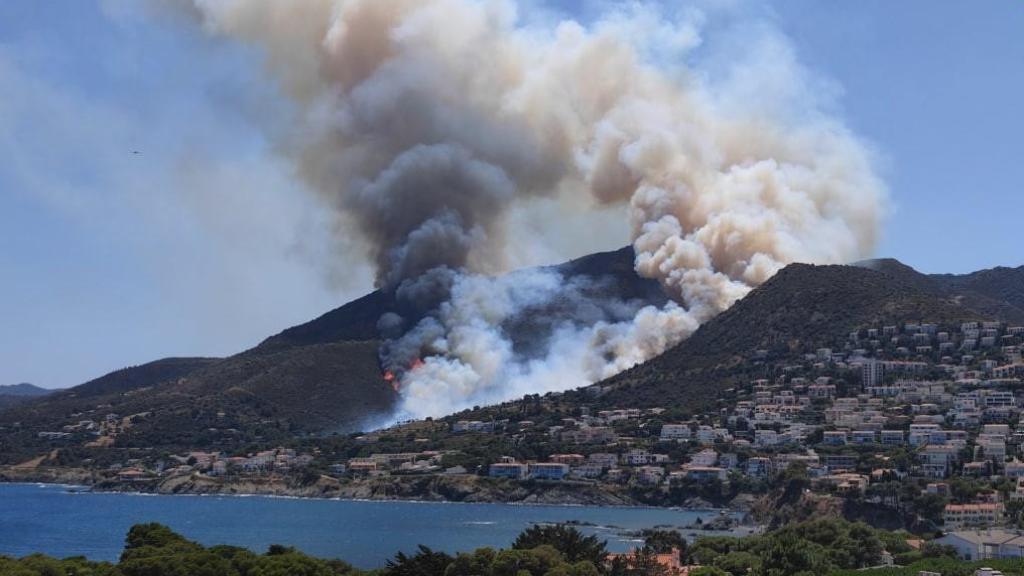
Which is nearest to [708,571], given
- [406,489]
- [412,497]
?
[412,497]

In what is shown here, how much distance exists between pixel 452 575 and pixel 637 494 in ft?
189

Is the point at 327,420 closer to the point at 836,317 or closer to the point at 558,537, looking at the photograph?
the point at 836,317

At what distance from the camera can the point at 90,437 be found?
146 m

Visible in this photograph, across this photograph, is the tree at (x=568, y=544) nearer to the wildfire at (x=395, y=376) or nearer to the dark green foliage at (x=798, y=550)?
the dark green foliage at (x=798, y=550)

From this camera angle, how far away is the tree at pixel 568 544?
174 ft

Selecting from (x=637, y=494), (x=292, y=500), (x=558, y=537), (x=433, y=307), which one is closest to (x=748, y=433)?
(x=637, y=494)

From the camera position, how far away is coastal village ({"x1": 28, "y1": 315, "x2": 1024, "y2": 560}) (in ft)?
294

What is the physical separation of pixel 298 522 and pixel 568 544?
1600 inches

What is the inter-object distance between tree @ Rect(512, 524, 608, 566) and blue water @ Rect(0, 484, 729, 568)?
14.1 m

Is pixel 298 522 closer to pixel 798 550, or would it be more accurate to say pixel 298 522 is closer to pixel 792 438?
pixel 792 438

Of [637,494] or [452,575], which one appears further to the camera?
[637,494]

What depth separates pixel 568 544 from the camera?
5381 centimetres

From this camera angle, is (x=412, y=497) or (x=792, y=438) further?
(x=412, y=497)

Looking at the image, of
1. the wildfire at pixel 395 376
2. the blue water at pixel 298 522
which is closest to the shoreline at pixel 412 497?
the blue water at pixel 298 522
